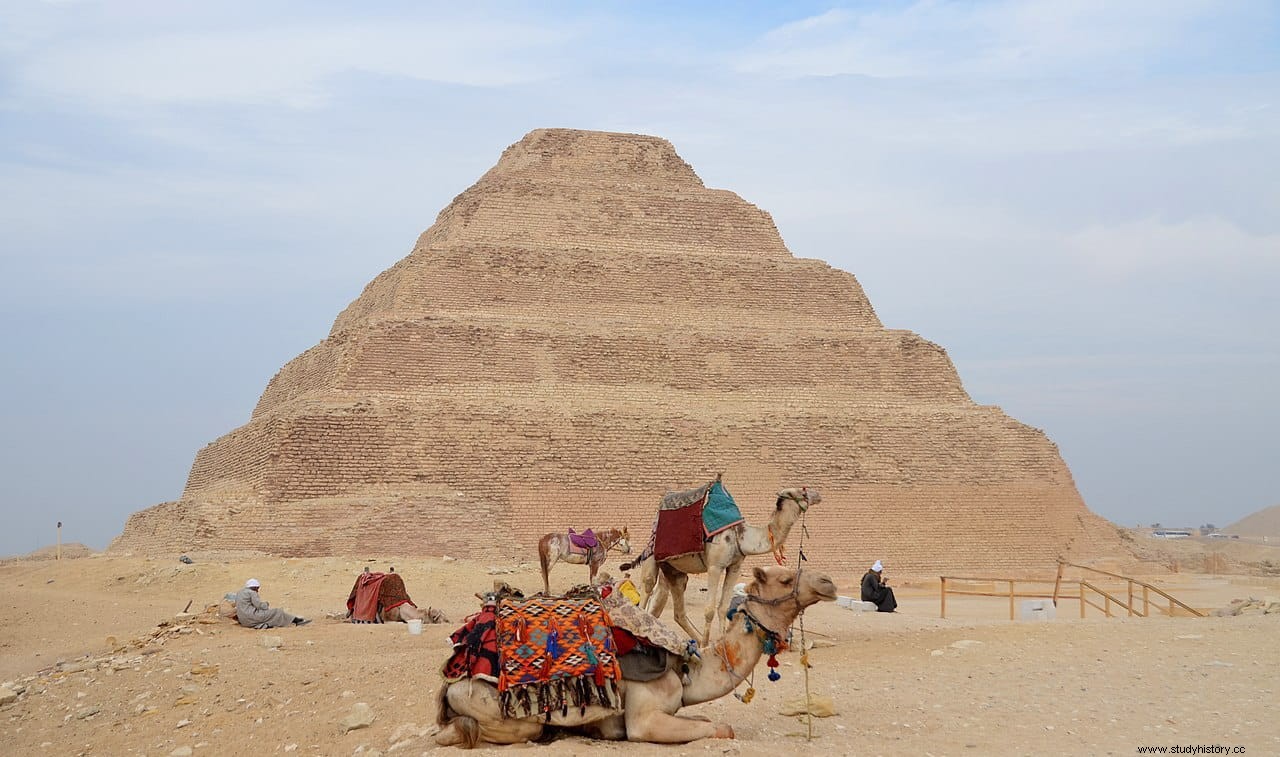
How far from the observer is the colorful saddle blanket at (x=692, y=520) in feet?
39.2

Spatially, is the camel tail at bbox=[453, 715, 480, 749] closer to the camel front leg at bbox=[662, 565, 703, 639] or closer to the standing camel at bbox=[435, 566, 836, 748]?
the standing camel at bbox=[435, 566, 836, 748]

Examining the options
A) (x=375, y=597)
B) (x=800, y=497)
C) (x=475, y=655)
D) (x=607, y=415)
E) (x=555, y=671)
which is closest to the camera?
(x=555, y=671)

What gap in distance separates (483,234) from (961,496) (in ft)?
49.8

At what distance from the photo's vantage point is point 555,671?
7516 mm

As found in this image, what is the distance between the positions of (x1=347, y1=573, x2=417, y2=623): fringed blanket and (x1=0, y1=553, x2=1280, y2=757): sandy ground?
0.35m

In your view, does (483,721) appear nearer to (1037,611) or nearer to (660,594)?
(660,594)

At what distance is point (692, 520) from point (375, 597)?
513 centimetres

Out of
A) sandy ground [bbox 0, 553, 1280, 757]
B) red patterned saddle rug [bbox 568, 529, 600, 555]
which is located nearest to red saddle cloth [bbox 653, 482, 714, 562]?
sandy ground [bbox 0, 553, 1280, 757]

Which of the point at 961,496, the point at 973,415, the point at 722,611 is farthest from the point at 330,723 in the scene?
the point at 973,415

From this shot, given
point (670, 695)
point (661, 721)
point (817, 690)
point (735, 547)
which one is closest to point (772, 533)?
point (735, 547)

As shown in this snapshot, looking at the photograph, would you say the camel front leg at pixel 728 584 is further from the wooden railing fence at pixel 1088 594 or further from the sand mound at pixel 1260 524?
the sand mound at pixel 1260 524

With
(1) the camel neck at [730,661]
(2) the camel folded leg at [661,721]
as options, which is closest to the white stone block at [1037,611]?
(1) the camel neck at [730,661]

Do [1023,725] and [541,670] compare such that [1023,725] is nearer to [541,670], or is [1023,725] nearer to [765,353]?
[541,670]

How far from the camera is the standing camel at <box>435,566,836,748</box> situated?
755 cm
